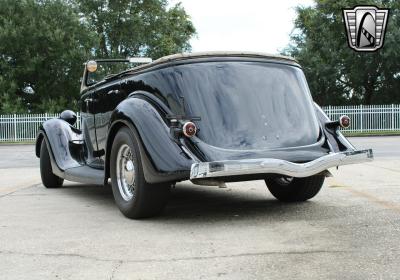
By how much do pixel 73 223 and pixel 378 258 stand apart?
2.76 m

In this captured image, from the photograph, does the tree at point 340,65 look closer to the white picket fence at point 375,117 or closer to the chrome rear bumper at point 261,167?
the white picket fence at point 375,117

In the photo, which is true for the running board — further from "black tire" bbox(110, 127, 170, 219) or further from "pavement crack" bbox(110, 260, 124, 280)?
"pavement crack" bbox(110, 260, 124, 280)

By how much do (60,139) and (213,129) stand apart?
3344mm

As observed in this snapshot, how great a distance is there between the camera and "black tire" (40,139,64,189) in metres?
8.05

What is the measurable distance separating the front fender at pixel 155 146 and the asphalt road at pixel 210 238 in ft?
1.58

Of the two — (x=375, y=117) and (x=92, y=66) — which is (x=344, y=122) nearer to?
(x=92, y=66)

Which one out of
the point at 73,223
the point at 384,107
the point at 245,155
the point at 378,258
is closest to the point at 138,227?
the point at 73,223

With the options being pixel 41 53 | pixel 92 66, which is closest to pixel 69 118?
pixel 92 66

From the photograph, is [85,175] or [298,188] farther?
[85,175]

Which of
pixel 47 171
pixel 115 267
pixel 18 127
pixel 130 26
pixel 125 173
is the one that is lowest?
pixel 115 267

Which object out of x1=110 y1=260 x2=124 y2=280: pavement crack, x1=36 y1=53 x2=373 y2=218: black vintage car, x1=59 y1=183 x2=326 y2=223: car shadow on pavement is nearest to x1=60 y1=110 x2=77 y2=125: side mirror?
x1=59 y1=183 x2=326 y2=223: car shadow on pavement

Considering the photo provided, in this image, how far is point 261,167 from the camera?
461 centimetres

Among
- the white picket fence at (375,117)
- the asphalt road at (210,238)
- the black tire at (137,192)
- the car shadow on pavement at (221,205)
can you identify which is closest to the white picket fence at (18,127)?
the white picket fence at (375,117)

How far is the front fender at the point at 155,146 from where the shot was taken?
4652mm
